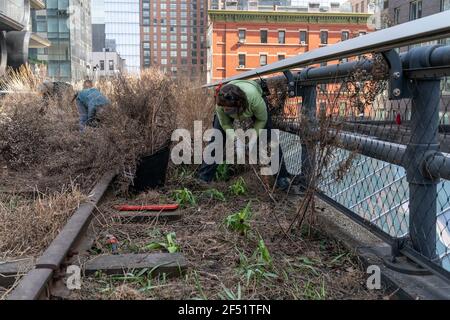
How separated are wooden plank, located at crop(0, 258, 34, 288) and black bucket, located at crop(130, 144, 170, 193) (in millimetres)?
2185

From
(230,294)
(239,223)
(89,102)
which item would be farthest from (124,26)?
(230,294)

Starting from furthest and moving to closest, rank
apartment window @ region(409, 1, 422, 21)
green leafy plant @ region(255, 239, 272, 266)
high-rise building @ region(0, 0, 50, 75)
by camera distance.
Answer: apartment window @ region(409, 1, 422, 21) → high-rise building @ region(0, 0, 50, 75) → green leafy plant @ region(255, 239, 272, 266)

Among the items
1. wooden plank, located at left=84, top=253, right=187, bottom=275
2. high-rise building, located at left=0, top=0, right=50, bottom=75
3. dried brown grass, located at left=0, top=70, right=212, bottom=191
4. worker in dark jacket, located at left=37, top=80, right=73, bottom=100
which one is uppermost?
high-rise building, located at left=0, top=0, right=50, bottom=75

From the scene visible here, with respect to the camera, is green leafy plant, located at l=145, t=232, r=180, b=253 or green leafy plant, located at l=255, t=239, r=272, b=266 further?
green leafy plant, located at l=145, t=232, r=180, b=253

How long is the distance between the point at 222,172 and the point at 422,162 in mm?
3550

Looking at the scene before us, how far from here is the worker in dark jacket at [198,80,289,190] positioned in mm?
5770

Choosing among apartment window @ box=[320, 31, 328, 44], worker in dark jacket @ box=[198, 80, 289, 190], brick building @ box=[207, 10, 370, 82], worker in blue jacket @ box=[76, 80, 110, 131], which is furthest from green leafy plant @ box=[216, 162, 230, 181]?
apartment window @ box=[320, 31, 328, 44]

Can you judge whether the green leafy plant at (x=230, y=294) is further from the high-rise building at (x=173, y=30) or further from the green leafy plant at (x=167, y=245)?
the high-rise building at (x=173, y=30)

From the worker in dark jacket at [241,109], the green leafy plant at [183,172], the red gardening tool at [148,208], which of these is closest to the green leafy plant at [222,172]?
the worker in dark jacket at [241,109]

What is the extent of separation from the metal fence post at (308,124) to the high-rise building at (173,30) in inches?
5994

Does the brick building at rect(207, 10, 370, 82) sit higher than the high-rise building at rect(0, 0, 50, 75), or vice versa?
the brick building at rect(207, 10, 370, 82)

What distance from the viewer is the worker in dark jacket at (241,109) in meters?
5.77

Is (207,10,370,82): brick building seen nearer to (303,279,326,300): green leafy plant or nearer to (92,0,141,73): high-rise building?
(303,279,326,300): green leafy plant

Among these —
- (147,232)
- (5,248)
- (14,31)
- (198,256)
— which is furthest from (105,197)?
(14,31)
